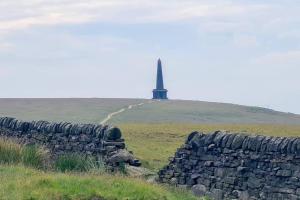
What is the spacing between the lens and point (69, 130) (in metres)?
20.3

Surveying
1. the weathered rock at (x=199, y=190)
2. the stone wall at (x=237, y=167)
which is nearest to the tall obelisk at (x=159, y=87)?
the stone wall at (x=237, y=167)

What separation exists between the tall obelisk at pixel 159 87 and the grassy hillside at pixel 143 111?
2.59m

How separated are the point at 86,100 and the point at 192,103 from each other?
475 inches

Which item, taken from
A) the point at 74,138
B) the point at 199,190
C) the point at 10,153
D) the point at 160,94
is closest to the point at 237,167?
the point at 199,190

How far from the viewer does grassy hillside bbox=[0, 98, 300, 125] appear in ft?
243

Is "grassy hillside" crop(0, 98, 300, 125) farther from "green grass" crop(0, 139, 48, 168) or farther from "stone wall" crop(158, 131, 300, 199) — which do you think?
"stone wall" crop(158, 131, 300, 199)

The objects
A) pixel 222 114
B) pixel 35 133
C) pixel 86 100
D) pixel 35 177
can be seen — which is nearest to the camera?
pixel 35 177

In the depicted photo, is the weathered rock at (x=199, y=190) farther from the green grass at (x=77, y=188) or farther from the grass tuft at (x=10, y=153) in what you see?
the grass tuft at (x=10, y=153)

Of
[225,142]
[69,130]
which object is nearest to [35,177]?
[225,142]

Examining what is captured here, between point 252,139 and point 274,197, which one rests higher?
point 252,139

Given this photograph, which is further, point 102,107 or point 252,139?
point 102,107

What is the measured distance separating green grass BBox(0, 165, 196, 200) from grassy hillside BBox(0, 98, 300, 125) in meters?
53.6

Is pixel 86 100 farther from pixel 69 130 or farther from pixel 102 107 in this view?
pixel 69 130

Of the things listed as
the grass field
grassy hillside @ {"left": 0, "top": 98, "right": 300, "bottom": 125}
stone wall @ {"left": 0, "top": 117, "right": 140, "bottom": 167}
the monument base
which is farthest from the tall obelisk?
A: stone wall @ {"left": 0, "top": 117, "right": 140, "bottom": 167}
